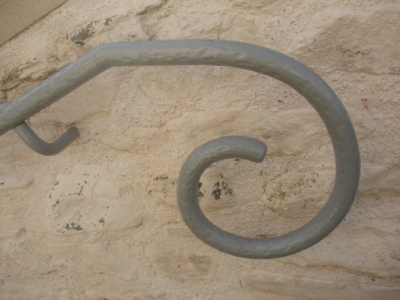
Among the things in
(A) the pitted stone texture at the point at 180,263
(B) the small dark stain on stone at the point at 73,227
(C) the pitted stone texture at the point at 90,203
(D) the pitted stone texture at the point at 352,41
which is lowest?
(A) the pitted stone texture at the point at 180,263

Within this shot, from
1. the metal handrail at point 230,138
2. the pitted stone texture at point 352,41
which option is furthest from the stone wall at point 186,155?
the metal handrail at point 230,138

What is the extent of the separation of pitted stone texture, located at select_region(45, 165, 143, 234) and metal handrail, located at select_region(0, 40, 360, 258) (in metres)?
0.22

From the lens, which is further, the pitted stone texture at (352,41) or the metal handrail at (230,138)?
the pitted stone texture at (352,41)

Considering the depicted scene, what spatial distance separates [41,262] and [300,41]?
773mm

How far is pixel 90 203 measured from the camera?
81 centimetres

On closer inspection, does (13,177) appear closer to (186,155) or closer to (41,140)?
(41,140)

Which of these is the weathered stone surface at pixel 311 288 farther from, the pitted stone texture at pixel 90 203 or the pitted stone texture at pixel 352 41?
the pitted stone texture at pixel 352 41

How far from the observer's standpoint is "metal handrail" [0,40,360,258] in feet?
1.53

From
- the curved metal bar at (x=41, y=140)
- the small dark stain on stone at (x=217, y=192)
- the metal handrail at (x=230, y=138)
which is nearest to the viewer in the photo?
the metal handrail at (x=230, y=138)

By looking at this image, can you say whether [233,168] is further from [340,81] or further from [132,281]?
[132,281]

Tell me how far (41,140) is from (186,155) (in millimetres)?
272

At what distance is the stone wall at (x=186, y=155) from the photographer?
25.3 inches

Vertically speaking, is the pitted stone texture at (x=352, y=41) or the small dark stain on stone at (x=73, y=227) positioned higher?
the pitted stone texture at (x=352, y=41)

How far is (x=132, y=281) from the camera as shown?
0.89 m
